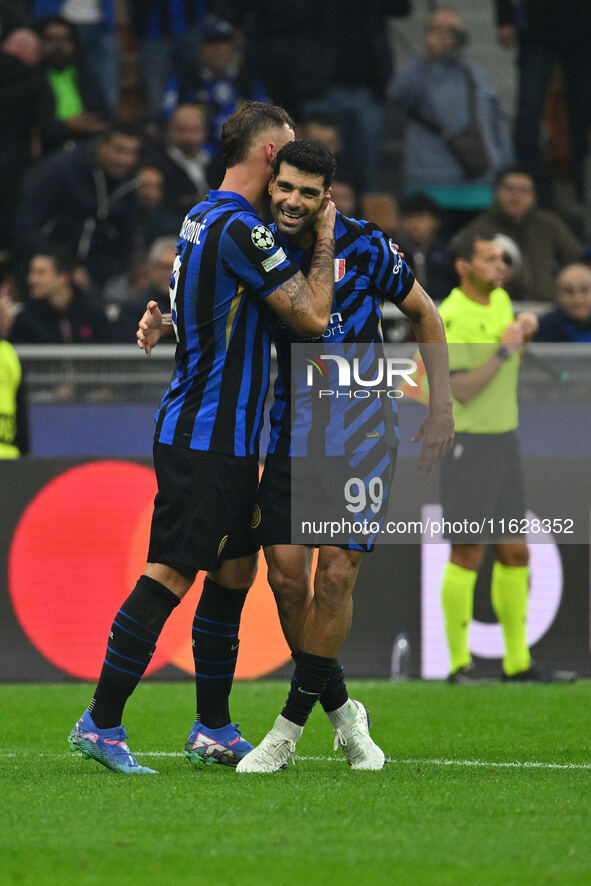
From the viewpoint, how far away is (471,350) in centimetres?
844

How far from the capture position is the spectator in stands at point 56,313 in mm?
10336

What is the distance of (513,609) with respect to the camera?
820 centimetres

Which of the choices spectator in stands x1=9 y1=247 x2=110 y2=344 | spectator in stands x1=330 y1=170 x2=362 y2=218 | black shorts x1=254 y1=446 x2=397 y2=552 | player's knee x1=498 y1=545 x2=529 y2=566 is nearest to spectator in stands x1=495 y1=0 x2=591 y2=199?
spectator in stands x1=330 y1=170 x2=362 y2=218

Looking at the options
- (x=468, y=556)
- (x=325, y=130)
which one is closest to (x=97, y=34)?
(x=325, y=130)

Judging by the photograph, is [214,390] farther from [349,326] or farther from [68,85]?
[68,85]

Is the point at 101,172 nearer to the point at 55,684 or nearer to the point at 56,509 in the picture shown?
the point at 56,509

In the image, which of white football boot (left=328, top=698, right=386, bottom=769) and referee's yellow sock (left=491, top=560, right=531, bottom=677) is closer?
white football boot (left=328, top=698, right=386, bottom=769)

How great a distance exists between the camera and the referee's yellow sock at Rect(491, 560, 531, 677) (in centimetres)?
819

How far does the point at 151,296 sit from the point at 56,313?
67 centimetres

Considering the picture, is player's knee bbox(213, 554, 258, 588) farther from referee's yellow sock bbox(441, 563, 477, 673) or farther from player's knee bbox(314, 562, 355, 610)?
referee's yellow sock bbox(441, 563, 477, 673)

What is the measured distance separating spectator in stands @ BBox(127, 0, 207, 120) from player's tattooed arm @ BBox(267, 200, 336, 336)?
8.84 meters

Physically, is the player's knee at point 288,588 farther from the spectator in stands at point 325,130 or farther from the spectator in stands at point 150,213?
the spectator in stands at point 325,130

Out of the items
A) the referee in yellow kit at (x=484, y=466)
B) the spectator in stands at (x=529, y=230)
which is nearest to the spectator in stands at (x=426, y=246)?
the spectator in stands at (x=529, y=230)

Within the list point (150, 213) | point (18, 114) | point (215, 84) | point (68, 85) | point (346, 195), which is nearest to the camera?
point (346, 195)
